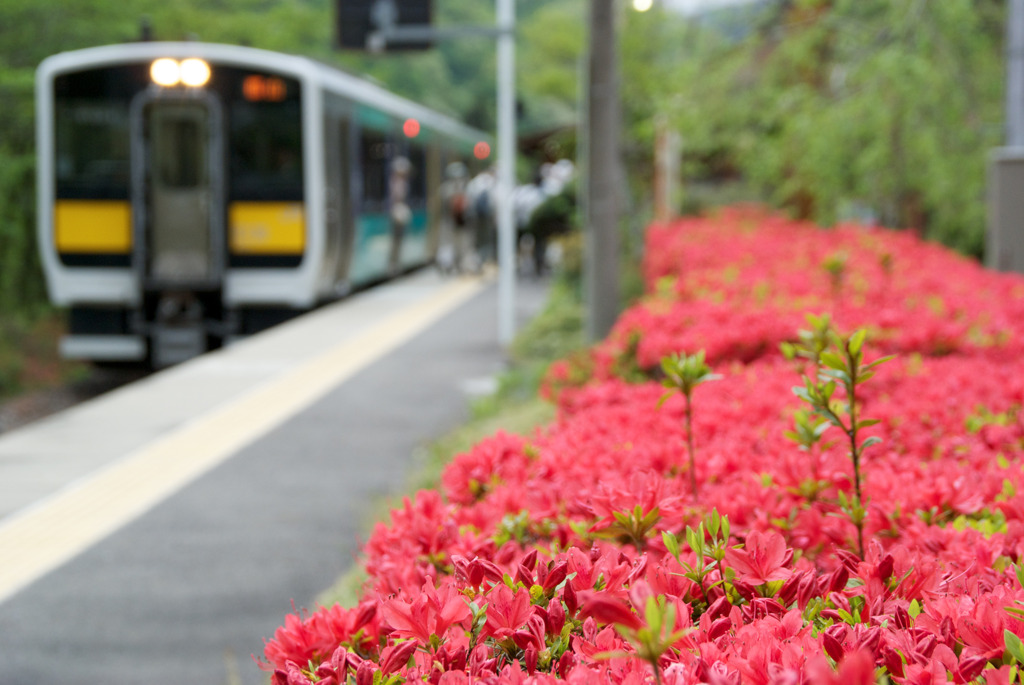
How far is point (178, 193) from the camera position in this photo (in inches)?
493

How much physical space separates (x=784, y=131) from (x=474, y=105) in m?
47.2

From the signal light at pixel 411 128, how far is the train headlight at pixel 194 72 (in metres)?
6.81

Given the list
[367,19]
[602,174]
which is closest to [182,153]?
[367,19]

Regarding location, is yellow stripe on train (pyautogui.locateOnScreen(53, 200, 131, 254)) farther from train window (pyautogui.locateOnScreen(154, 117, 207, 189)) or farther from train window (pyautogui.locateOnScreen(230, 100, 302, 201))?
train window (pyautogui.locateOnScreen(230, 100, 302, 201))

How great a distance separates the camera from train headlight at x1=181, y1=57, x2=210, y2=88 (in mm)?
12211

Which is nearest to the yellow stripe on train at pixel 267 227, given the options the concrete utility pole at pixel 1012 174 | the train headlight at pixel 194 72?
the train headlight at pixel 194 72

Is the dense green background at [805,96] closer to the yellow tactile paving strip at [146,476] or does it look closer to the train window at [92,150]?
the train window at [92,150]

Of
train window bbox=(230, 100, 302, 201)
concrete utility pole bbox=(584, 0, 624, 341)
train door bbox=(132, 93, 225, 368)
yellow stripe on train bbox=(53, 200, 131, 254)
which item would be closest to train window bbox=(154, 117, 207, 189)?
train door bbox=(132, 93, 225, 368)

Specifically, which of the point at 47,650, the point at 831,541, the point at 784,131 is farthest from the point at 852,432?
the point at 784,131

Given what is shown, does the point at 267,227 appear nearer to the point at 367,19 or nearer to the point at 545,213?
the point at 367,19

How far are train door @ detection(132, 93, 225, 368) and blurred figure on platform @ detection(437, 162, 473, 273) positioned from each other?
344 inches

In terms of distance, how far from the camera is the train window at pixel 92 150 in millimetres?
12211

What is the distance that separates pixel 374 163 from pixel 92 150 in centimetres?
475

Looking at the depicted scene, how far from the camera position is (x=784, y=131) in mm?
12281
